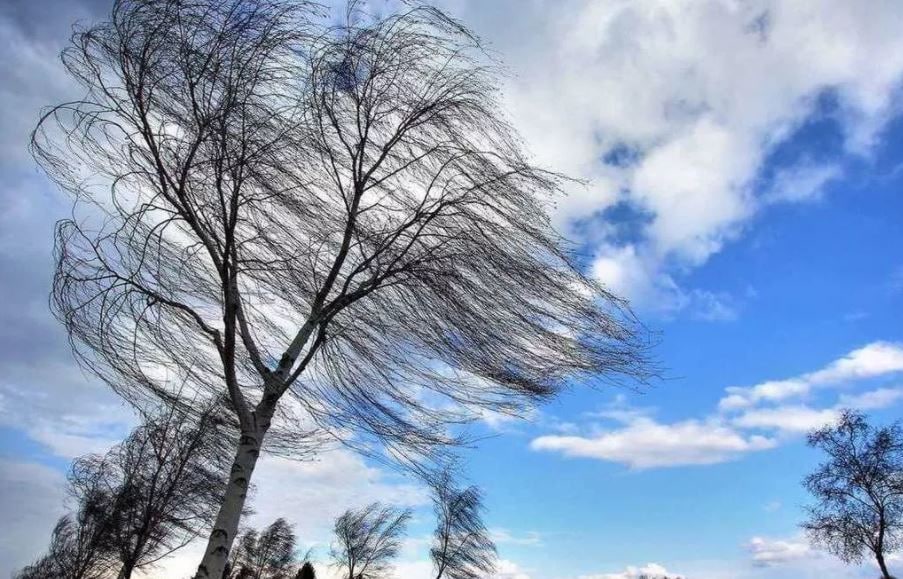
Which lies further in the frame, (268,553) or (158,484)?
(268,553)

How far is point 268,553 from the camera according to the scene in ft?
150

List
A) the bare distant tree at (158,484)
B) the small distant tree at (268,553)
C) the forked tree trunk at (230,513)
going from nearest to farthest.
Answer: the forked tree trunk at (230,513) → the bare distant tree at (158,484) → the small distant tree at (268,553)

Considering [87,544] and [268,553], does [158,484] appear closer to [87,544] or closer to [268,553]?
[87,544]

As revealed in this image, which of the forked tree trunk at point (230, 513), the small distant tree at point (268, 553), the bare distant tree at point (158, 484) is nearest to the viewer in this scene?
the forked tree trunk at point (230, 513)

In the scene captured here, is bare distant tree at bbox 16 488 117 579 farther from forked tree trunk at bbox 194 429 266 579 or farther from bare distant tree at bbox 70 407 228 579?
forked tree trunk at bbox 194 429 266 579

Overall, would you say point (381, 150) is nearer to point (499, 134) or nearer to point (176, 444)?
point (499, 134)

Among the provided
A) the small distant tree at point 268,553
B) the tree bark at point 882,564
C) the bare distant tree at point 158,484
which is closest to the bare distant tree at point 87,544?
the bare distant tree at point 158,484

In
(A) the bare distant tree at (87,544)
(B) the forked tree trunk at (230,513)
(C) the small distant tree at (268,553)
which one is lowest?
(B) the forked tree trunk at (230,513)

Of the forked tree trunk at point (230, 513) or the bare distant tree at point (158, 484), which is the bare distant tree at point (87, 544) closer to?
the bare distant tree at point (158, 484)

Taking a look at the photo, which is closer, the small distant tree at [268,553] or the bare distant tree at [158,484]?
the bare distant tree at [158,484]

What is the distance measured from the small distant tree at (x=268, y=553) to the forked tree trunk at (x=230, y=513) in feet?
134

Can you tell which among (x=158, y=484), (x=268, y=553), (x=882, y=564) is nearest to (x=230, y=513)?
(x=158, y=484)

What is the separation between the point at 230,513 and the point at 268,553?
45167 mm

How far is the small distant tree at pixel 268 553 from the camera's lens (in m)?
43.9
